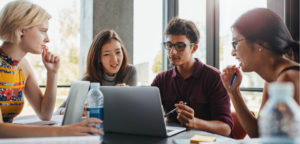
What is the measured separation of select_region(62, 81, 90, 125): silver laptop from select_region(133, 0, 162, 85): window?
240cm

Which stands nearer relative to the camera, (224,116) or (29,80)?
(224,116)

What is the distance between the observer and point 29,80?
1830 millimetres

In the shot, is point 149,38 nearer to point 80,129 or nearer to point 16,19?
point 16,19

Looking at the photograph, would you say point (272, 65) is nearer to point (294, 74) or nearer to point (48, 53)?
point (294, 74)

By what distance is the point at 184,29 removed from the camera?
2014mm

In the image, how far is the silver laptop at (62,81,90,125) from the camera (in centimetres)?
118

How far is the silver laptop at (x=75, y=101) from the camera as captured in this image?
118 centimetres

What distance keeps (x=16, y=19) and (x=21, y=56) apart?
0.26 m

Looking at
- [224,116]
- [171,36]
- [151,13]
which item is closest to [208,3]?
[151,13]

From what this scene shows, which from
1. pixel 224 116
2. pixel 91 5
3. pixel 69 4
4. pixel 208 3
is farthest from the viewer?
pixel 69 4

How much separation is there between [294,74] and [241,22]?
1.27ft

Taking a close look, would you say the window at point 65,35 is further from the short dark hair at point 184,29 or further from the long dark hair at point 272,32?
the long dark hair at point 272,32

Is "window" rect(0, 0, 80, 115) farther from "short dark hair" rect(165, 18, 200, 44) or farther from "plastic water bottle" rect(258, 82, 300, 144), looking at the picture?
"plastic water bottle" rect(258, 82, 300, 144)

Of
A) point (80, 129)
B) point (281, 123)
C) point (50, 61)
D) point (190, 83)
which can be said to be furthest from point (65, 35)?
point (281, 123)
